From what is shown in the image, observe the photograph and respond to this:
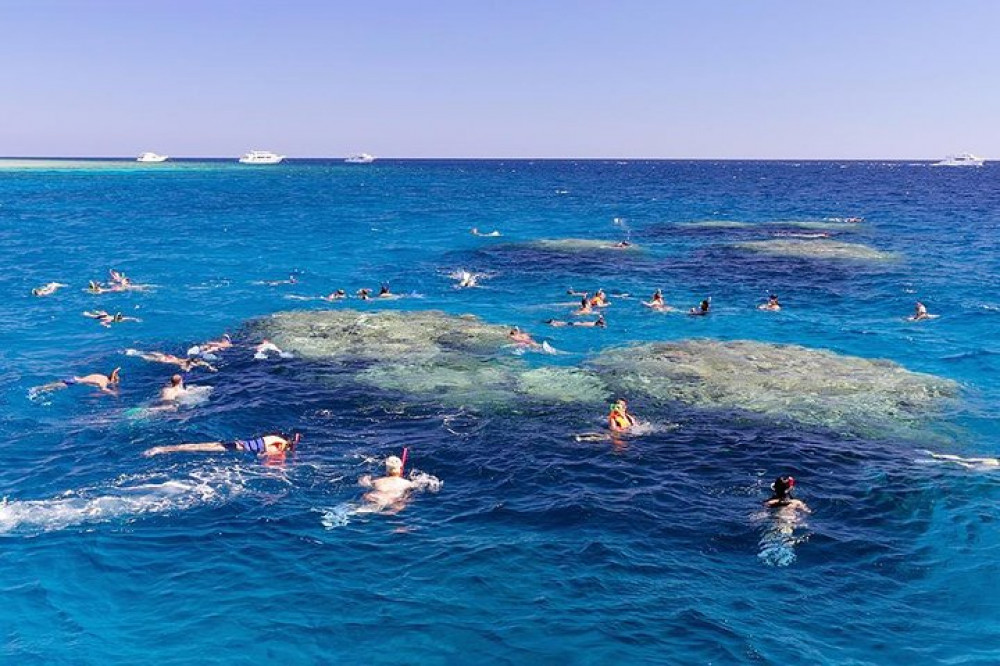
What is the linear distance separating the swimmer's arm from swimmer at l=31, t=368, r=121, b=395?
7.44 metres

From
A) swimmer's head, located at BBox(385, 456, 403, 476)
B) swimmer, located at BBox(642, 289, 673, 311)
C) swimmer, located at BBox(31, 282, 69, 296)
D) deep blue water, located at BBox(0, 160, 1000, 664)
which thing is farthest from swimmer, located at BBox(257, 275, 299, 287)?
swimmer's head, located at BBox(385, 456, 403, 476)

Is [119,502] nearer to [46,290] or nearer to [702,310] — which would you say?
[702,310]

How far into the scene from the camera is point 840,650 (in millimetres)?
12852

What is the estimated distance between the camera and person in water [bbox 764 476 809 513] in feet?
58.3

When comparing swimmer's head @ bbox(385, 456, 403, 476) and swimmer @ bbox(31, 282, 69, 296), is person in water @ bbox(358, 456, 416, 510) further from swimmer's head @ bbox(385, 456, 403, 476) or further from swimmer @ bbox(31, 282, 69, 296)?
swimmer @ bbox(31, 282, 69, 296)

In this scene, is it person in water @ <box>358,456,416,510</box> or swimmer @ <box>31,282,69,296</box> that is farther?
swimmer @ <box>31,282,69,296</box>

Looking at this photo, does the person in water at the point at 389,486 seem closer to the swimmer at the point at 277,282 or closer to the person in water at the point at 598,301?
the person in water at the point at 598,301

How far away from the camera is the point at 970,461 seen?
21.1 meters

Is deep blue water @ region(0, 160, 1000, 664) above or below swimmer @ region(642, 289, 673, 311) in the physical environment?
below

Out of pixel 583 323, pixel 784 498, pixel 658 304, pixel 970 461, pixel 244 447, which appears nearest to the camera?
pixel 784 498

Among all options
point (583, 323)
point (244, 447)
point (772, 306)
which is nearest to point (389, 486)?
point (244, 447)

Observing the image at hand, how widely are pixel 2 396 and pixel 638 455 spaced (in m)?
23.5

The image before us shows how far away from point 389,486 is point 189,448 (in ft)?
23.0

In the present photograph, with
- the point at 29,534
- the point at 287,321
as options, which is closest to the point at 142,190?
the point at 287,321
